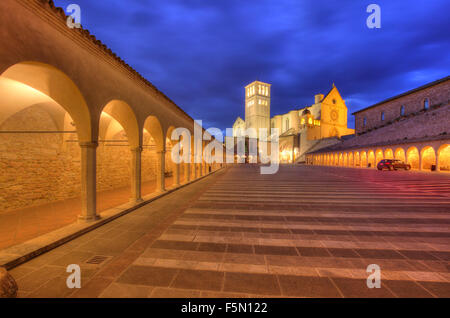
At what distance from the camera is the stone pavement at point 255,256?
2.71 m

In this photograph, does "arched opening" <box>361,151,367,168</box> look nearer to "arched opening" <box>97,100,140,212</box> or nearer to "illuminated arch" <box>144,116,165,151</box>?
"illuminated arch" <box>144,116,165,151</box>

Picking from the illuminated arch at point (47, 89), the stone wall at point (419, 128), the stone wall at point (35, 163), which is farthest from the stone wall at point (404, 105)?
the stone wall at point (35, 163)

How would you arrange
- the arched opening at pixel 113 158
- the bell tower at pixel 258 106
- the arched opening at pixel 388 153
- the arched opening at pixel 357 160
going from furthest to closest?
1. the bell tower at pixel 258 106
2. the arched opening at pixel 357 160
3. the arched opening at pixel 388 153
4. the arched opening at pixel 113 158

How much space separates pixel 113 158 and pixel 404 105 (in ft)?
152

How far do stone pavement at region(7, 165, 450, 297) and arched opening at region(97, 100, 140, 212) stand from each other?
3.54 m

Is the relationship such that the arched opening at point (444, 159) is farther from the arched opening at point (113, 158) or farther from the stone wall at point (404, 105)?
the arched opening at point (113, 158)

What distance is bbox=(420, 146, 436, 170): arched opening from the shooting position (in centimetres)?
2416

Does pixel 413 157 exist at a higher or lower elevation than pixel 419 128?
lower

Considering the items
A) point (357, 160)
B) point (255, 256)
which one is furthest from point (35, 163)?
point (357, 160)

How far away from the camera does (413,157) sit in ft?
88.8

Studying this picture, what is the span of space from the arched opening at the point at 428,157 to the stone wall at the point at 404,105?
9996 millimetres

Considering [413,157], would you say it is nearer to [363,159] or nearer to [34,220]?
[363,159]

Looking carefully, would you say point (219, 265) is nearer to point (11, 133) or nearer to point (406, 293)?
point (406, 293)
